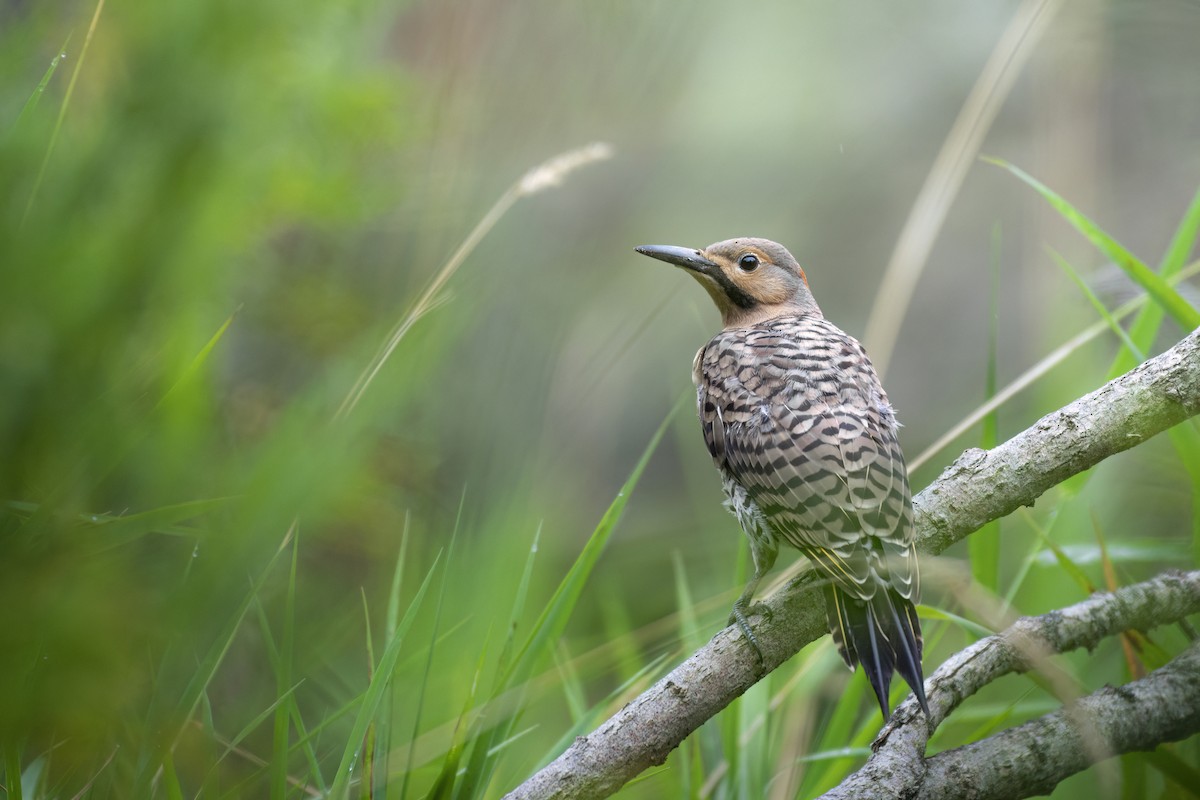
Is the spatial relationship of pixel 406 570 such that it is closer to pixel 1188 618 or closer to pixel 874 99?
pixel 1188 618

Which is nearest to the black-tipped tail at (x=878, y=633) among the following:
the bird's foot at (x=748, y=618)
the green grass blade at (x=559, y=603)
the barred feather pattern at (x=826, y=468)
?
the barred feather pattern at (x=826, y=468)

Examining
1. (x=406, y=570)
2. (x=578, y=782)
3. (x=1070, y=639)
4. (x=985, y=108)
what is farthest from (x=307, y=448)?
(x=985, y=108)

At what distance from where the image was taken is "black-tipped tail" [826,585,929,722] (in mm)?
1585

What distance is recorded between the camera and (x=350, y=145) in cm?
289

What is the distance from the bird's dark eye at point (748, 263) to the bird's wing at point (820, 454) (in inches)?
15.9

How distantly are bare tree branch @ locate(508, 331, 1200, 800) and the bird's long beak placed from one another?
1.08 meters

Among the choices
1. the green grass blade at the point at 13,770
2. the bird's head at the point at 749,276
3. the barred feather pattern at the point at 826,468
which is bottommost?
the green grass blade at the point at 13,770

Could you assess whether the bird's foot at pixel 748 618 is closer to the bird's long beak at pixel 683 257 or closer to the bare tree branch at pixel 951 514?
the bare tree branch at pixel 951 514

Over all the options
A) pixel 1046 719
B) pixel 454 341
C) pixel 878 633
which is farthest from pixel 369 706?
pixel 454 341

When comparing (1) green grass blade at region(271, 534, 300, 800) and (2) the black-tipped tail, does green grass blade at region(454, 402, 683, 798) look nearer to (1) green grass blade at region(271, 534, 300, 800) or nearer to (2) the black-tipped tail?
(1) green grass blade at region(271, 534, 300, 800)

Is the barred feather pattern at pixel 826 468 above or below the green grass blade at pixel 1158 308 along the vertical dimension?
below

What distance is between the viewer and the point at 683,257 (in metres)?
2.61

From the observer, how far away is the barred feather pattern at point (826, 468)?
5.44ft

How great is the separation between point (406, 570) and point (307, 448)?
90 centimetres
